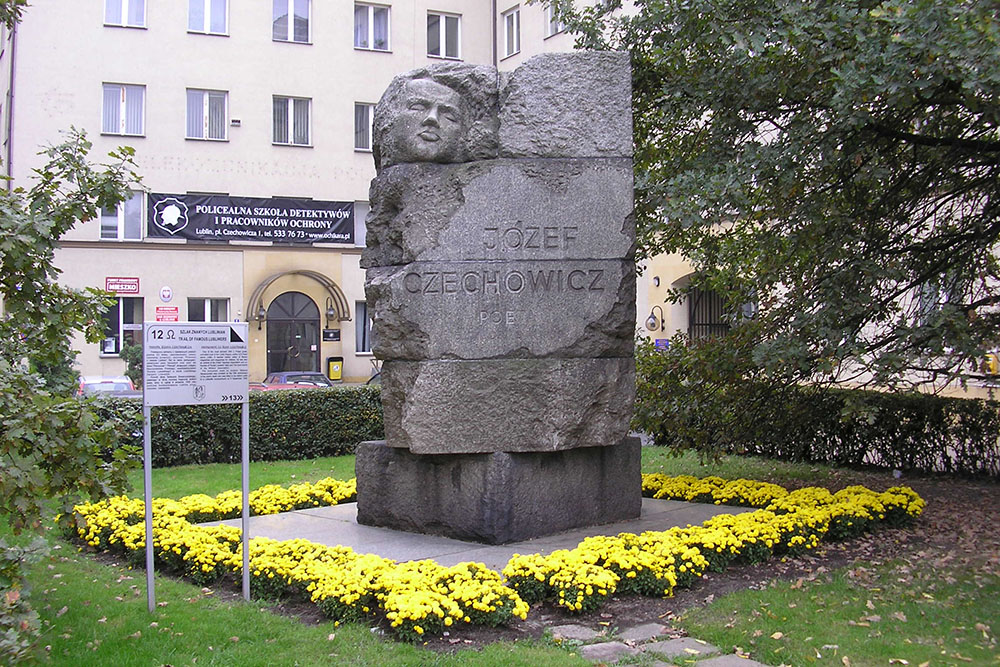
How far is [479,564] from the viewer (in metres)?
6.05

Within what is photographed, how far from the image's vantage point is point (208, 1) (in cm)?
2872

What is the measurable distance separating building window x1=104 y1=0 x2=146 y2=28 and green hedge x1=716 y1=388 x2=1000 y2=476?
22.7 m

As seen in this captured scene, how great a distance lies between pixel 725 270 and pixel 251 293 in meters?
20.5

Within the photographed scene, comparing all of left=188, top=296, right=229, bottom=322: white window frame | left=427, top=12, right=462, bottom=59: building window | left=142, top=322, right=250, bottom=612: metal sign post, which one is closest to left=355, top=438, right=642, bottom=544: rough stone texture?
left=142, top=322, right=250, bottom=612: metal sign post

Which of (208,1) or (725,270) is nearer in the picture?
(725,270)

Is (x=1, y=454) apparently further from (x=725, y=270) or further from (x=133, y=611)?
(x=725, y=270)

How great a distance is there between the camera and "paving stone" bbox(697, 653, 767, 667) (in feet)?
16.5

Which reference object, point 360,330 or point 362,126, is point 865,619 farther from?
point 362,126

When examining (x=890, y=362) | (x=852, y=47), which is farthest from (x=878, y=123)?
(x=890, y=362)

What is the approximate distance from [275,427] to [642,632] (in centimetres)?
954

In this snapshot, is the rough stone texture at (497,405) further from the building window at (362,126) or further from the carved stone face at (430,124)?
the building window at (362,126)

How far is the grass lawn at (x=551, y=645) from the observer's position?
5.11m

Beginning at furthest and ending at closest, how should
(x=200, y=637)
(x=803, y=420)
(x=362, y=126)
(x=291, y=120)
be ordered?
(x=362, y=126), (x=291, y=120), (x=803, y=420), (x=200, y=637)

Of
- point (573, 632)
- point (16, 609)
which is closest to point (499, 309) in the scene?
point (573, 632)
